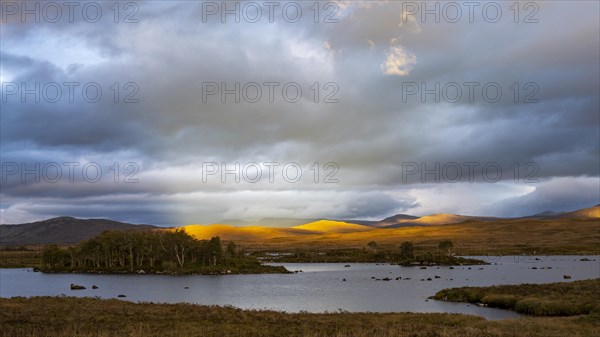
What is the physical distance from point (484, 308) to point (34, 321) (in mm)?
49464

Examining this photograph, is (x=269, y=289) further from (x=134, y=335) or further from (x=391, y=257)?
(x=391, y=257)

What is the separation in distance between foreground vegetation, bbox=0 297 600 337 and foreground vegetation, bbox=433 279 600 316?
7164mm

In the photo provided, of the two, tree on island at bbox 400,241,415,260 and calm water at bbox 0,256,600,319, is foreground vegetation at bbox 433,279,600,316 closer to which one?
calm water at bbox 0,256,600,319

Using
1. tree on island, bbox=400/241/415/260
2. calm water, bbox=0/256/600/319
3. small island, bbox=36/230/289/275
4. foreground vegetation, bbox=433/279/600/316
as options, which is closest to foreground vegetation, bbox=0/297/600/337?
foreground vegetation, bbox=433/279/600/316

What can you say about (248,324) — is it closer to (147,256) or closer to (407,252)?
(147,256)

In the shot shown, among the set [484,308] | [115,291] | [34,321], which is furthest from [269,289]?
[34,321]

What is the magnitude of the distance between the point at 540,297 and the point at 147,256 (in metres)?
129

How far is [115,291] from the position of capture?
91.4 meters

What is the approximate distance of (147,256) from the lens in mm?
162875

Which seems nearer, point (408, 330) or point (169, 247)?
point (408, 330)

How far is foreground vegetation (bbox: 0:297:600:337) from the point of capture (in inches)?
1348

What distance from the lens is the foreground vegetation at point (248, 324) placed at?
34.2 meters

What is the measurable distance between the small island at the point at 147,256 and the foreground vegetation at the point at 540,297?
7854cm

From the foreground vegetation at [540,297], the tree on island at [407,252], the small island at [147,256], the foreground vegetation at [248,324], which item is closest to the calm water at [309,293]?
the foreground vegetation at [540,297]
